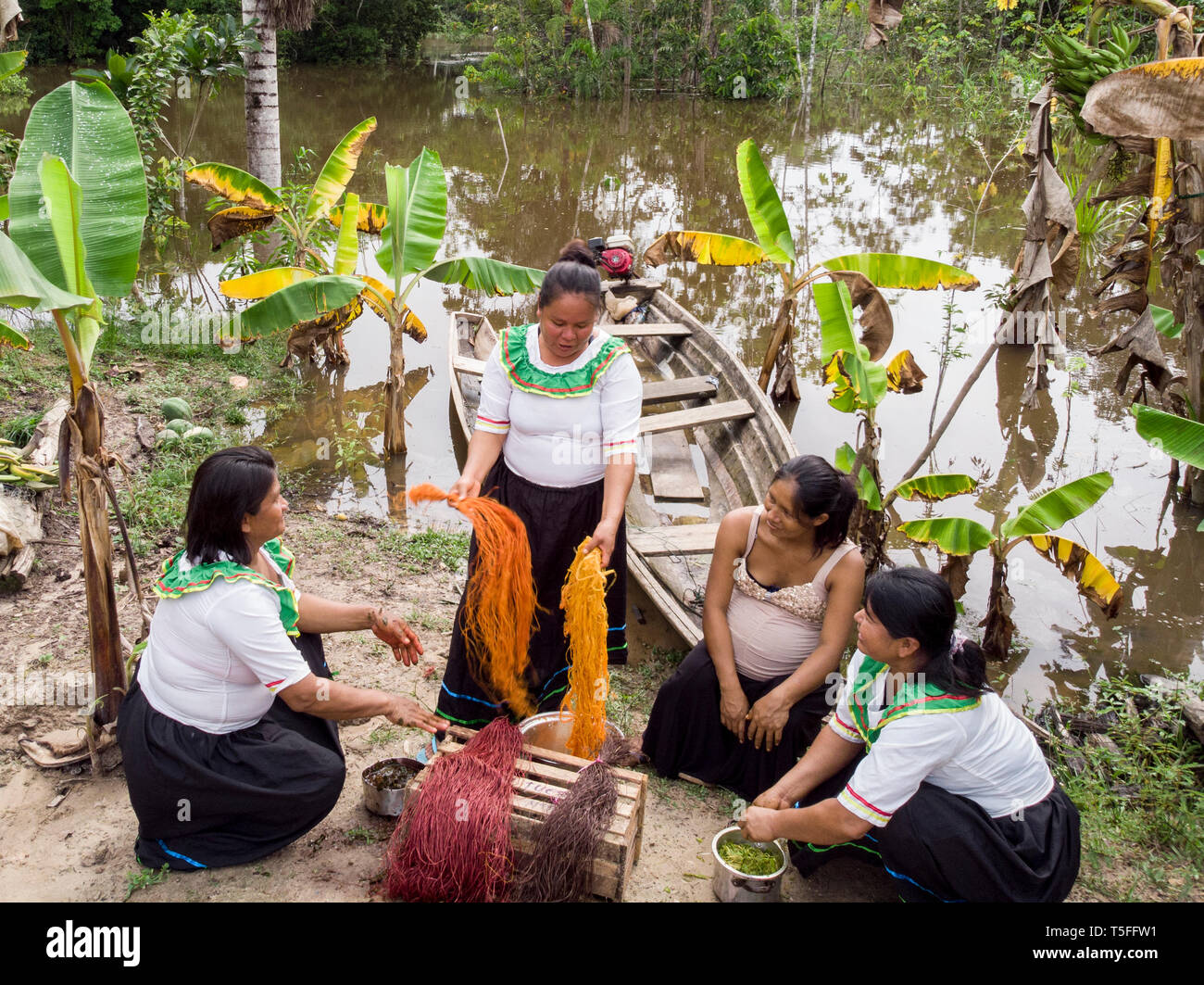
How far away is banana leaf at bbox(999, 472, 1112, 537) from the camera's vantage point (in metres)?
4.04

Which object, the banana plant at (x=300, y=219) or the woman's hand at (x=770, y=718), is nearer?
the woman's hand at (x=770, y=718)

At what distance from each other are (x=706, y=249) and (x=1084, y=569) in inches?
169

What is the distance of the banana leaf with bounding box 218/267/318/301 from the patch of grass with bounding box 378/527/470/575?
220cm

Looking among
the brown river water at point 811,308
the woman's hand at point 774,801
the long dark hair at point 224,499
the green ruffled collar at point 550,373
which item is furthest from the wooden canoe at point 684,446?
the long dark hair at point 224,499

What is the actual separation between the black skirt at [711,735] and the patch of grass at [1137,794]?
1050mm

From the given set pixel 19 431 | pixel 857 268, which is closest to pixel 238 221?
pixel 19 431

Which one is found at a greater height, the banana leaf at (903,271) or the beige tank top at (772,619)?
the banana leaf at (903,271)

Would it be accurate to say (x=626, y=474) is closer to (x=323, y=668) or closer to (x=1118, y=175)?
(x=323, y=668)

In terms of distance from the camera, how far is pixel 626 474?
10.5 feet

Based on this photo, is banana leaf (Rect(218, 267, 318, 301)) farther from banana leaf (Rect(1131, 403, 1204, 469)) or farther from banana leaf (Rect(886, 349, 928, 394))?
banana leaf (Rect(1131, 403, 1204, 469))

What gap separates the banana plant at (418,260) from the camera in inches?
242

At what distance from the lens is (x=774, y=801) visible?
109 inches

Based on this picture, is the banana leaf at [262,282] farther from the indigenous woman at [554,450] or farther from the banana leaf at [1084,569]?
the banana leaf at [1084,569]

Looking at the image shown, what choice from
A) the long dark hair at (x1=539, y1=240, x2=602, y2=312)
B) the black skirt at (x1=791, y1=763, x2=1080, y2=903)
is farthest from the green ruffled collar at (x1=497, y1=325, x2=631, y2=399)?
the black skirt at (x1=791, y1=763, x2=1080, y2=903)
